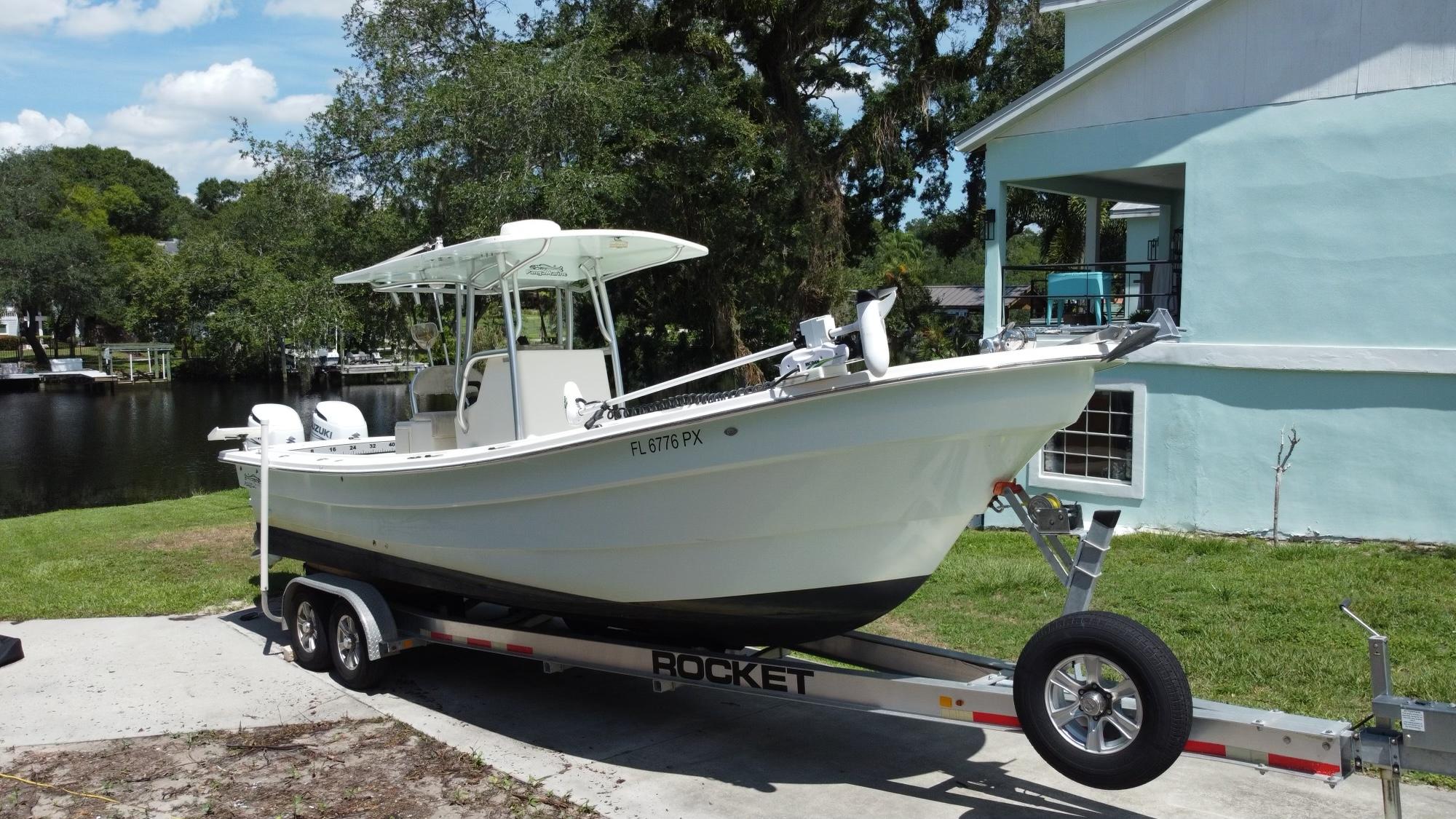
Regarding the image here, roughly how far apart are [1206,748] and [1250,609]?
176 inches

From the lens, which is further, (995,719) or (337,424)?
(337,424)

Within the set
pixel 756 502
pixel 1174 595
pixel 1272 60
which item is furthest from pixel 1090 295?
pixel 756 502

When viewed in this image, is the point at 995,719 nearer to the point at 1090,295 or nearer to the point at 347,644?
the point at 347,644

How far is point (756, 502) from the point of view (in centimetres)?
506

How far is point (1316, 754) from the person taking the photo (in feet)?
13.1

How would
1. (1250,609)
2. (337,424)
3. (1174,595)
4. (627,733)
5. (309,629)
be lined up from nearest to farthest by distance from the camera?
(627,733) → (309,629) → (1250,609) → (1174,595) → (337,424)

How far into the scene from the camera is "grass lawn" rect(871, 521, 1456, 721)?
254 inches

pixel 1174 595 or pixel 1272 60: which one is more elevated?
pixel 1272 60

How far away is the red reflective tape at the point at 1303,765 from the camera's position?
400 centimetres

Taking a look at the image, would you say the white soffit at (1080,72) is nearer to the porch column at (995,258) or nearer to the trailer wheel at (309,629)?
the porch column at (995,258)

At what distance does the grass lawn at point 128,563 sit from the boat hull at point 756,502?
171 inches

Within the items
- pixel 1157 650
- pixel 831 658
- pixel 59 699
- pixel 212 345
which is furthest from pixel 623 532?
pixel 212 345

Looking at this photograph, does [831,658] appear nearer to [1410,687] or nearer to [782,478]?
[782,478]

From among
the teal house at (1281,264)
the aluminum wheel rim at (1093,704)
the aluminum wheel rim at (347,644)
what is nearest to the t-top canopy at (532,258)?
the aluminum wheel rim at (347,644)
